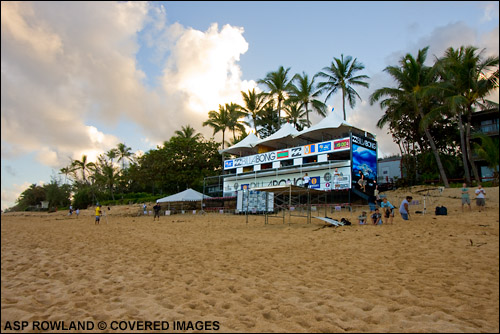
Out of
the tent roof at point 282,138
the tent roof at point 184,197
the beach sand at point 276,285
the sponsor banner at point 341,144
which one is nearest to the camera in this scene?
the beach sand at point 276,285

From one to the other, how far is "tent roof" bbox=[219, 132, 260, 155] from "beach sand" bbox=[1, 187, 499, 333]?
26340 millimetres

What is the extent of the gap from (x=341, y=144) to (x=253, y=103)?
1748 centimetres

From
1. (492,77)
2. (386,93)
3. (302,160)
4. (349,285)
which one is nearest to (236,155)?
(302,160)

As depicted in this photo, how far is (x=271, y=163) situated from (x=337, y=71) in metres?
11.3

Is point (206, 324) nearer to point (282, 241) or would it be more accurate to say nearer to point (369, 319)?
point (369, 319)

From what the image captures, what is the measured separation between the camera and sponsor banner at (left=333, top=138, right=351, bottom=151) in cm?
2275

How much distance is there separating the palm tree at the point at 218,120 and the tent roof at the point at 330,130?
1553cm

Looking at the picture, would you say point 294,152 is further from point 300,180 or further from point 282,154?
point 300,180

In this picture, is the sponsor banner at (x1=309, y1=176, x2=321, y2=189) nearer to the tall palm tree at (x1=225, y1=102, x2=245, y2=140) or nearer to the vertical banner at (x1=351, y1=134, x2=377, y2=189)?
the vertical banner at (x1=351, y1=134, x2=377, y2=189)

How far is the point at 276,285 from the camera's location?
14.3ft

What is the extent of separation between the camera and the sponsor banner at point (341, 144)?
2275cm

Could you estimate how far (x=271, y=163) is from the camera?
28.8 m

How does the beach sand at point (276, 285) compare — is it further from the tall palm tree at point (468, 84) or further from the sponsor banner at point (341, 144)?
the sponsor banner at point (341, 144)

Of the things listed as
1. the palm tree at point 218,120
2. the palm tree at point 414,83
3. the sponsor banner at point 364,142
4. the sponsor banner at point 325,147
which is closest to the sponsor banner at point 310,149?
the sponsor banner at point 325,147
